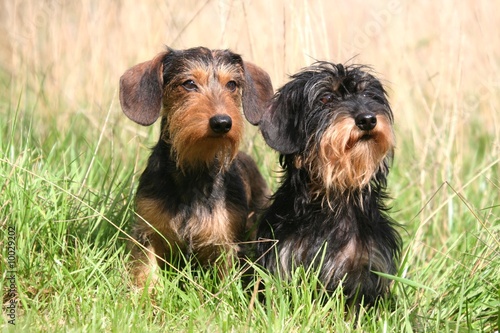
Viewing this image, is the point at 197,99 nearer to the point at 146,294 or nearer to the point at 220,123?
the point at 220,123

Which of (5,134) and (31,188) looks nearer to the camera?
(31,188)

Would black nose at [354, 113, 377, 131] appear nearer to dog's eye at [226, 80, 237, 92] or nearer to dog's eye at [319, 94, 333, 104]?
dog's eye at [319, 94, 333, 104]

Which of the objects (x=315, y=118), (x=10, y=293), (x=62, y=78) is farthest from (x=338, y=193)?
(x=62, y=78)

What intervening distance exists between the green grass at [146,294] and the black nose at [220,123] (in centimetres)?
78

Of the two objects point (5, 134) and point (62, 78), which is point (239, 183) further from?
point (62, 78)

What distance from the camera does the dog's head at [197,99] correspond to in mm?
4164

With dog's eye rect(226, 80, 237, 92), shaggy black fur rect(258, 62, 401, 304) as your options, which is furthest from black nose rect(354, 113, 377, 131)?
dog's eye rect(226, 80, 237, 92)

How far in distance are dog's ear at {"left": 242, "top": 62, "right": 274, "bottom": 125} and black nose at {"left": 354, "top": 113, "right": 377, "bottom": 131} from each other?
0.72m

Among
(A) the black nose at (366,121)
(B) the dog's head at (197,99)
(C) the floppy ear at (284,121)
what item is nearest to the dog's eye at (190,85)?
(B) the dog's head at (197,99)

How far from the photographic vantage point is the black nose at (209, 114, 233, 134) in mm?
4078

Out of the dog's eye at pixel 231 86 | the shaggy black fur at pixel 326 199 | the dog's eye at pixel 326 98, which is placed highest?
the dog's eye at pixel 326 98

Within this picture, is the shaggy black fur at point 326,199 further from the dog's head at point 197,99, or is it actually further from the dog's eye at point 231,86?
the dog's eye at point 231,86

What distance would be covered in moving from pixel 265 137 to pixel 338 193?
1.65 feet

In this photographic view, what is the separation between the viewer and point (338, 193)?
413 centimetres
